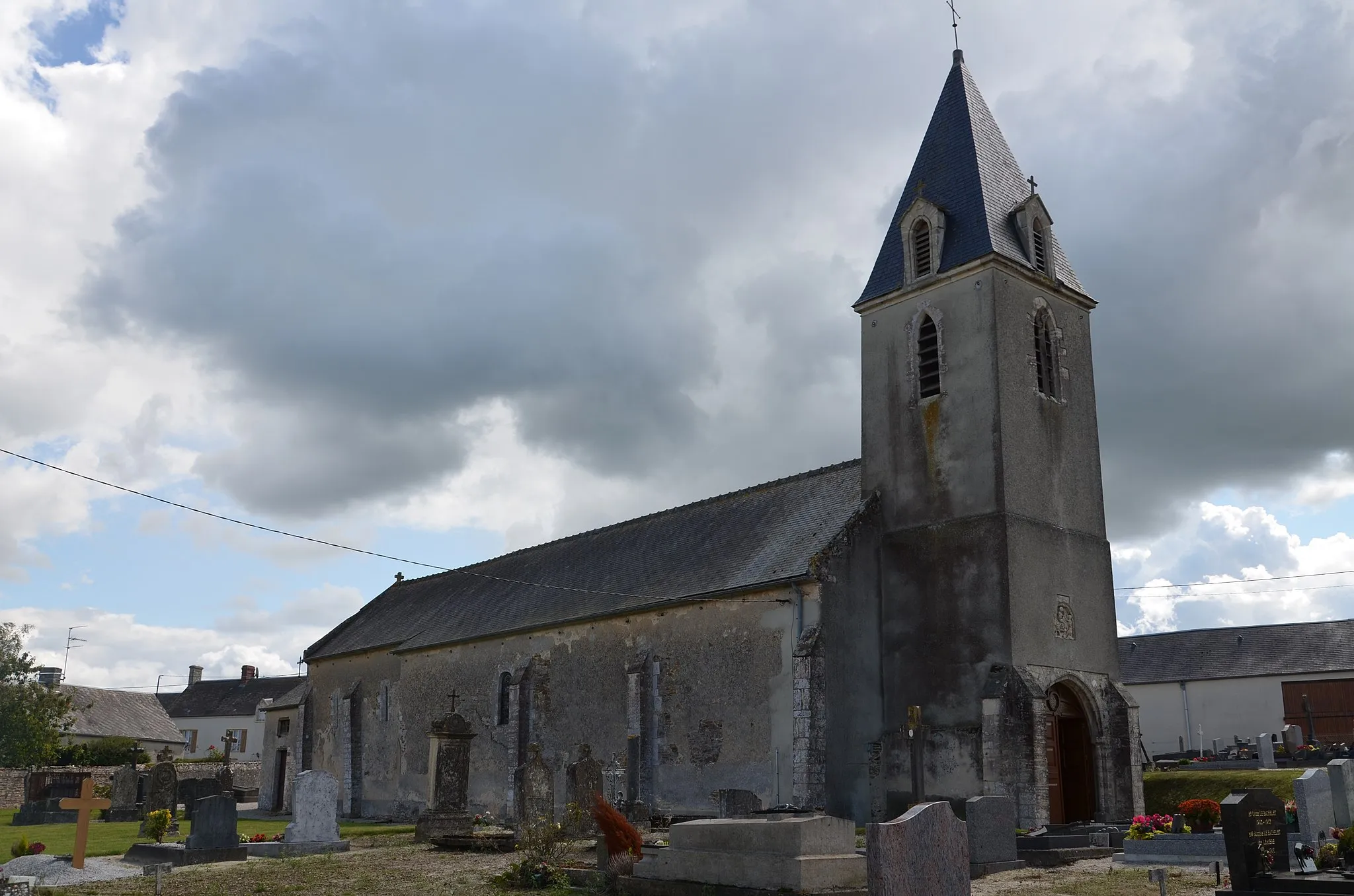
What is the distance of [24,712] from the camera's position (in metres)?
51.7

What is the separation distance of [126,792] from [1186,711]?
4229cm

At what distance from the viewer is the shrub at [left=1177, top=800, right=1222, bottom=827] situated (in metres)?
15.4

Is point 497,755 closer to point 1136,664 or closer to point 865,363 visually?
point 865,363

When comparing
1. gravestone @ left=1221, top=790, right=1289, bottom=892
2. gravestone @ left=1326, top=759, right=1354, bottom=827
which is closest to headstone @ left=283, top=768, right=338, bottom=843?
gravestone @ left=1221, top=790, right=1289, bottom=892

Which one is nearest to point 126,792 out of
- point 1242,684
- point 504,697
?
point 504,697

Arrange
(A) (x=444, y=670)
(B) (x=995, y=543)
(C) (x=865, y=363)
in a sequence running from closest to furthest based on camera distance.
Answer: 1. (B) (x=995, y=543)
2. (C) (x=865, y=363)
3. (A) (x=444, y=670)

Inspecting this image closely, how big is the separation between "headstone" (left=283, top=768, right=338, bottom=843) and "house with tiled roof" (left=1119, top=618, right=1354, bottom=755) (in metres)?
34.3

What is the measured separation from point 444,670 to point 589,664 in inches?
292

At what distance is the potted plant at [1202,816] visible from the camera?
1540cm

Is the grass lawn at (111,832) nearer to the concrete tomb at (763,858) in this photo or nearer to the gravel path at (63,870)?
the gravel path at (63,870)

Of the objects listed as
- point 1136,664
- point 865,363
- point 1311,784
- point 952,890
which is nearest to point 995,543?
point 865,363

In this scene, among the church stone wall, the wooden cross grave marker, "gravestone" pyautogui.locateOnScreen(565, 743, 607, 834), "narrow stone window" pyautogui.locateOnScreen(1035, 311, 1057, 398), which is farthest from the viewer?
"narrow stone window" pyautogui.locateOnScreen(1035, 311, 1057, 398)

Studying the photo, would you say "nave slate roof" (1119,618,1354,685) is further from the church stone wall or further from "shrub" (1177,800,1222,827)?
"shrub" (1177,800,1222,827)

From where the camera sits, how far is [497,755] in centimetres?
2986
